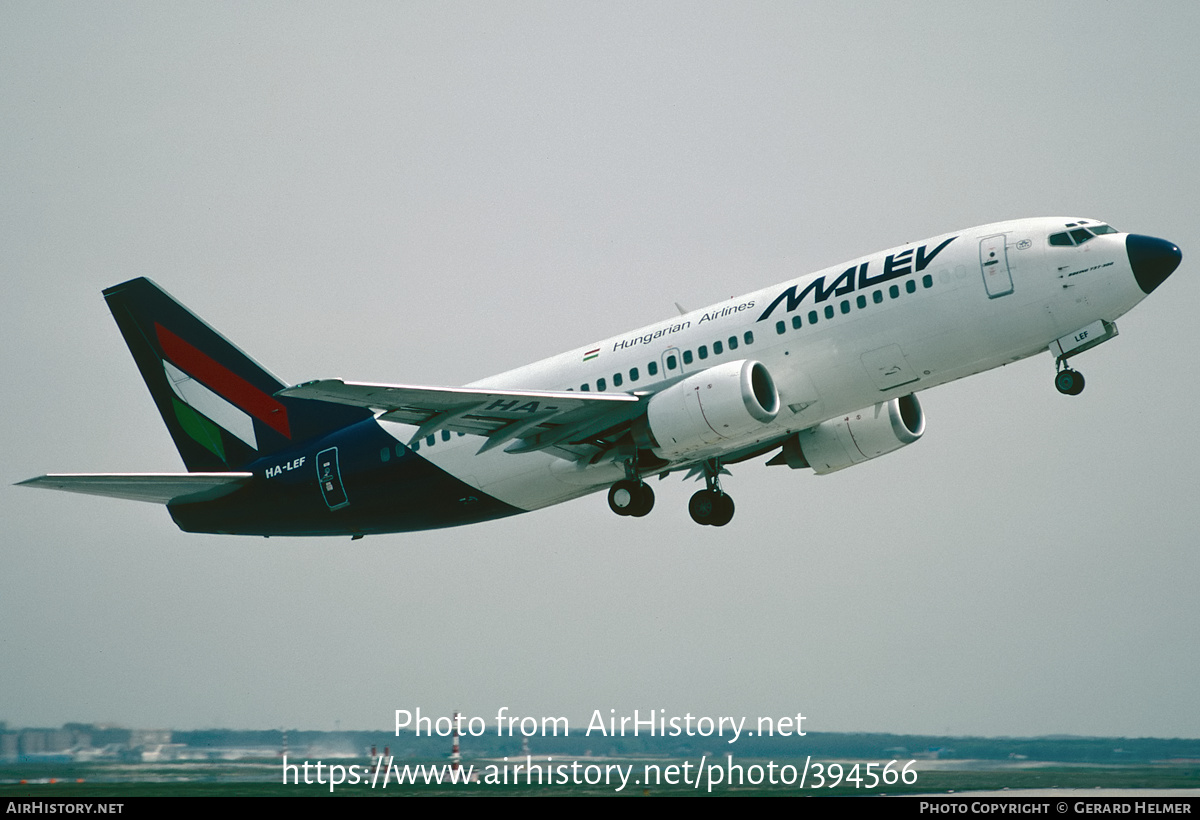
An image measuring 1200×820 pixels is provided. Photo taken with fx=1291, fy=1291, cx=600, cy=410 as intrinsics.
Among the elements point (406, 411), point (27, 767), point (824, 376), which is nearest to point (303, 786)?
point (27, 767)

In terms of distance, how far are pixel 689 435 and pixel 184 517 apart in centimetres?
1567

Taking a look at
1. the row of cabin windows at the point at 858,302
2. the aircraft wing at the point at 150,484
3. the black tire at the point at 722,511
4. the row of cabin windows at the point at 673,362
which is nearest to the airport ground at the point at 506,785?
the black tire at the point at 722,511

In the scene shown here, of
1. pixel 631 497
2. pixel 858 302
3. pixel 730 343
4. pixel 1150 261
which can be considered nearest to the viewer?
pixel 1150 261

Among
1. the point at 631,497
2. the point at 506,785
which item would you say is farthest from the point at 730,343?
the point at 506,785

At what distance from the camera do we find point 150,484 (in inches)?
1361

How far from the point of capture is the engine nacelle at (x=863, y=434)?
1348 inches

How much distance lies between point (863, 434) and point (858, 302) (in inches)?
242

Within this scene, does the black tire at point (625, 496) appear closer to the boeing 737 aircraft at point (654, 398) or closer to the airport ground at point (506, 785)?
the boeing 737 aircraft at point (654, 398)

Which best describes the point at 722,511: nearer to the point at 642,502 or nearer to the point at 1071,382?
the point at 642,502

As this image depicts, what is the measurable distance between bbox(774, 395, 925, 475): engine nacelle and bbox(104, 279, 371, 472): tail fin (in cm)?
1249

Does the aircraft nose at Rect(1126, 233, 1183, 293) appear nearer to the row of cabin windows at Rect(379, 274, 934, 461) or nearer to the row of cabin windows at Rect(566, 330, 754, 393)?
the row of cabin windows at Rect(379, 274, 934, 461)

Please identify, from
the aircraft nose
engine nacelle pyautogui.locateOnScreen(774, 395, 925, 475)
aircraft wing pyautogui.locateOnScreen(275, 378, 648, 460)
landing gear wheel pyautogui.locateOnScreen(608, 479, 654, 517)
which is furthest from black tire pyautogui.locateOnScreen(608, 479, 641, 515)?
the aircraft nose

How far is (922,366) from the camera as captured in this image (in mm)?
28969
